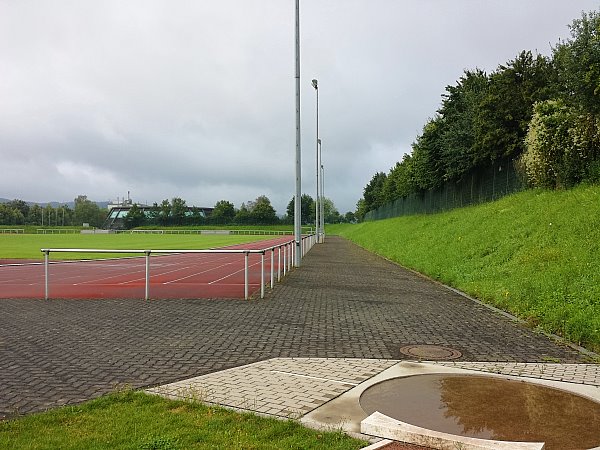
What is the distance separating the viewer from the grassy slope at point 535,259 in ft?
27.0

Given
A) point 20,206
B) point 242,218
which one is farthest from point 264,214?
point 20,206

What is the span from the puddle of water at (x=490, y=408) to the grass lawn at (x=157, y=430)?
909mm

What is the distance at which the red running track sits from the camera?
12664 millimetres

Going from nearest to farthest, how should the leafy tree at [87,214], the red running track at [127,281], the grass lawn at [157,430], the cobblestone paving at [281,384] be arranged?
the grass lawn at [157,430]
the cobblestone paving at [281,384]
the red running track at [127,281]
the leafy tree at [87,214]

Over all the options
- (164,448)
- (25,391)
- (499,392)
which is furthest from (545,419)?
(25,391)

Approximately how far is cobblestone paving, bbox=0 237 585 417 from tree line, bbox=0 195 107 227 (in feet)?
443

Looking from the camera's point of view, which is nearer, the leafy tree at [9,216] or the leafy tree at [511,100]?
the leafy tree at [511,100]

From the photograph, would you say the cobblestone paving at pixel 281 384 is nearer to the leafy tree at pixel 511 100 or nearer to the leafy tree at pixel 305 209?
the leafy tree at pixel 511 100

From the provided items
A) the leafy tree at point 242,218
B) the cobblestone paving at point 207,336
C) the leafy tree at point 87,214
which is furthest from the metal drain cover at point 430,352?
the leafy tree at point 87,214

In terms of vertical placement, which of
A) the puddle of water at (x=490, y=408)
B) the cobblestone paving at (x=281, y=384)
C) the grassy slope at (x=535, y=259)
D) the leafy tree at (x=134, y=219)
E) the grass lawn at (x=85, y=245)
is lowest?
the grass lawn at (x=85, y=245)

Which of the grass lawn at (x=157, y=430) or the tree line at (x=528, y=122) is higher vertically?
the tree line at (x=528, y=122)

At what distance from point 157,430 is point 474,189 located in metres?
27.0

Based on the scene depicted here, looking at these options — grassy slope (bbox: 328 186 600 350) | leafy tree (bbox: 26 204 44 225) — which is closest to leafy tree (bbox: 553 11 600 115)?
grassy slope (bbox: 328 186 600 350)

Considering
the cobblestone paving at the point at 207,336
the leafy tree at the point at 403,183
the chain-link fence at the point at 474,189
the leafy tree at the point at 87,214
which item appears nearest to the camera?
the cobblestone paving at the point at 207,336
